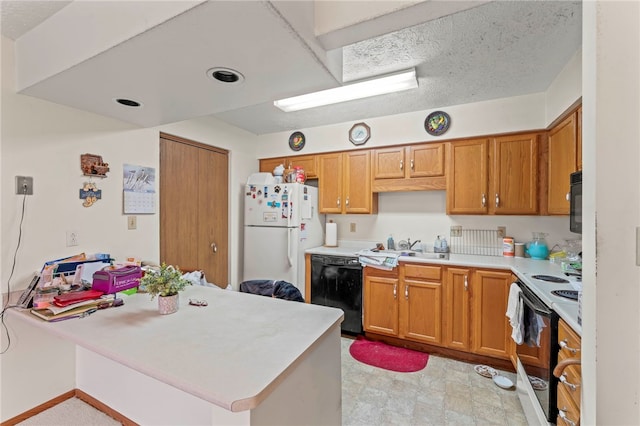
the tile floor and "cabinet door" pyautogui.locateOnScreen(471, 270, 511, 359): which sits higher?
"cabinet door" pyautogui.locateOnScreen(471, 270, 511, 359)

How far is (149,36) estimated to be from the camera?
1.15m

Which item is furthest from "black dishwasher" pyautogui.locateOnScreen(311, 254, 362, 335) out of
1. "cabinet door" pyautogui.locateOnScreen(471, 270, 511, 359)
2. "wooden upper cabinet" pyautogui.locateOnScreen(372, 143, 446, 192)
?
"cabinet door" pyautogui.locateOnScreen(471, 270, 511, 359)

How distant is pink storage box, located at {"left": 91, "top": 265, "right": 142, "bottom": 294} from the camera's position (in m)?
1.61

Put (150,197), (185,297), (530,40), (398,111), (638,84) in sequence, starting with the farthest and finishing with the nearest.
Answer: (398,111), (150,197), (530,40), (185,297), (638,84)

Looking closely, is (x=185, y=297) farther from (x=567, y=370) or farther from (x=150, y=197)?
(x=567, y=370)

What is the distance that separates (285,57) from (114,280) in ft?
5.20

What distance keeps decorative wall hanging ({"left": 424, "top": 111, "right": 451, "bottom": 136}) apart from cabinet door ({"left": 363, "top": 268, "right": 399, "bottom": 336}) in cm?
164

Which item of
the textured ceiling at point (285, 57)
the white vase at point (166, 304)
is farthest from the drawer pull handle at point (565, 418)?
the white vase at point (166, 304)

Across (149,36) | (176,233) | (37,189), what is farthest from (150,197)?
(149,36)

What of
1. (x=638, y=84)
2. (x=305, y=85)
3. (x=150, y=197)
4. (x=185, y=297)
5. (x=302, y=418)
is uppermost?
(x=305, y=85)

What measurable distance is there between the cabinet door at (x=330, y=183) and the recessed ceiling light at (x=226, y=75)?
2.03 metres

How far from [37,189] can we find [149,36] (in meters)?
1.42

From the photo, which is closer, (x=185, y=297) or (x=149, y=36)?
(x=149, y=36)

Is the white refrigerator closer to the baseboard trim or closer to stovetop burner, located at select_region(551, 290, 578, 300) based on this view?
the baseboard trim
